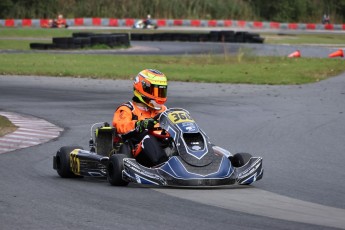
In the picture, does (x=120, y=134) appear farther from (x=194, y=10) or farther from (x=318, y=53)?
(x=194, y=10)

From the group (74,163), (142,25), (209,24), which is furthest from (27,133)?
(209,24)

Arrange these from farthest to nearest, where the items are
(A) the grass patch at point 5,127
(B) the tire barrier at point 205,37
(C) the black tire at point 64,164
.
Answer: (B) the tire barrier at point 205,37 < (A) the grass patch at point 5,127 < (C) the black tire at point 64,164

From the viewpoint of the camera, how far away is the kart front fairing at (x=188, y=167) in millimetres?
8328

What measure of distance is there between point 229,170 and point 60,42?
93.4 ft

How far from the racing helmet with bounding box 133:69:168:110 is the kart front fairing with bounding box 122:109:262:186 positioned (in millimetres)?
721

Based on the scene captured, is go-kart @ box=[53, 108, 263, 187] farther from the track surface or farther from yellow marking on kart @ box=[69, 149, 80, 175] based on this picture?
yellow marking on kart @ box=[69, 149, 80, 175]

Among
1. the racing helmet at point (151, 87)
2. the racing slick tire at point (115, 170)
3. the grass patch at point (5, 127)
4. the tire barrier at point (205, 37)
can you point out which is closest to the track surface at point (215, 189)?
the racing slick tire at point (115, 170)

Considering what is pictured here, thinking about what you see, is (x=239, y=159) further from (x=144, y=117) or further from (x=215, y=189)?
(x=144, y=117)

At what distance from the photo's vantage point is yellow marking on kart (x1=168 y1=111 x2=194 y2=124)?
28.5 ft

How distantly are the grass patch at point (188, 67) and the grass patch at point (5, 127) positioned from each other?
8740 mm

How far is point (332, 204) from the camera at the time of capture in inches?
302

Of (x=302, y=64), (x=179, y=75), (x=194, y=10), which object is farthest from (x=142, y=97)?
(x=194, y=10)

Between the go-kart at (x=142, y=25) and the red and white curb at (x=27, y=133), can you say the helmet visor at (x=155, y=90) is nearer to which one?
the red and white curb at (x=27, y=133)

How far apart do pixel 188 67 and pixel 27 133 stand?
1383 centimetres
